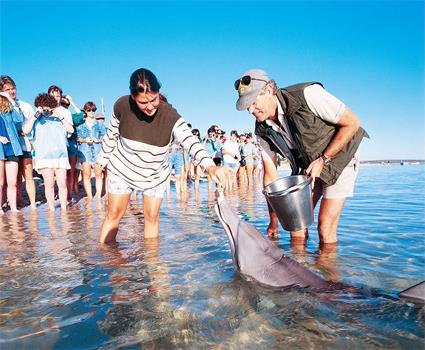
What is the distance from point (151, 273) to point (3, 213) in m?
5.39

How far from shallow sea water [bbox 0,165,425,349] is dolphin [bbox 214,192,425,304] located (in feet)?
0.35

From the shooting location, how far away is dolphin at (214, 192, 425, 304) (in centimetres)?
262

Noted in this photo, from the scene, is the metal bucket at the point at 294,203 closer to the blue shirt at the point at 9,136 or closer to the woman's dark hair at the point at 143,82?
the woman's dark hair at the point at 143,82

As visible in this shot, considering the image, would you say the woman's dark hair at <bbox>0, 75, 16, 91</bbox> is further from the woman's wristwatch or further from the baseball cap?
the woman's wristwatch

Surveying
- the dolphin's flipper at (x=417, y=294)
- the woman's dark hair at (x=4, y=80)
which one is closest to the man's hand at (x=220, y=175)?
the dolphin's flipper at (x=417, y=294)

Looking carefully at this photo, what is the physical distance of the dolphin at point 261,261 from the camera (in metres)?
2.62

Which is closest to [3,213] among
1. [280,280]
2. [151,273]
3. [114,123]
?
[114,123]

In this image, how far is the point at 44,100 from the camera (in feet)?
23.2

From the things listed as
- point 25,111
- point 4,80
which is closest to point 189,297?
point 4,80

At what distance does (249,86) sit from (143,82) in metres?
0.99

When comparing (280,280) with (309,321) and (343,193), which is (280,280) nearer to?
(309,321)

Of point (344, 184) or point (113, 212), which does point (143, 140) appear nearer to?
point (113, 212)

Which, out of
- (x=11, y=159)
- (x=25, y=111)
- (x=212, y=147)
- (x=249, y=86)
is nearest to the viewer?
(x=249, y=86)

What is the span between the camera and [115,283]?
2.79 meters
